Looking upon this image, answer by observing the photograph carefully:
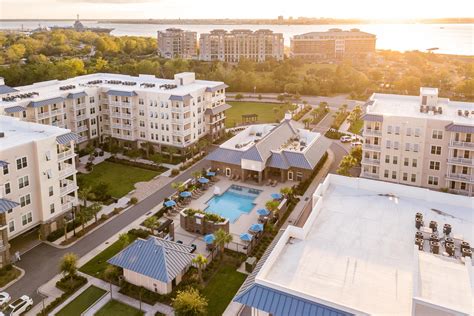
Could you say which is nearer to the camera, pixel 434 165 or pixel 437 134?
pixel 437 134

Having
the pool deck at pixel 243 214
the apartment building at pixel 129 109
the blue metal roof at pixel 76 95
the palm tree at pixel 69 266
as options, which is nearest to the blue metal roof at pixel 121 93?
the apartment building at pixel 129 109

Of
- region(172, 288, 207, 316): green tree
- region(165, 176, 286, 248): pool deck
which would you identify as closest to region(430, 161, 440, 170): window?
region(165, 176, 286, 248): pool deck

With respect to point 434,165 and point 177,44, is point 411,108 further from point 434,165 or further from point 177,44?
point 177,44

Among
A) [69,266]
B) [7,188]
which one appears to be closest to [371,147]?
[69,266]

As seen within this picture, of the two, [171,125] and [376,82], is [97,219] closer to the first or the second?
[171,125]

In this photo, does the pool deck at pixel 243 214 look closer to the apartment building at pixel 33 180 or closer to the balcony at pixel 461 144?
the apartment building at pixel 33 180

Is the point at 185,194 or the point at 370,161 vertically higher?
the point at 370,161

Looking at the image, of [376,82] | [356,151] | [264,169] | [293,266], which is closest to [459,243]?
[293,266]
